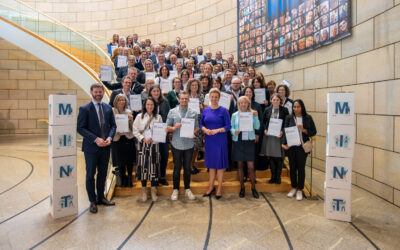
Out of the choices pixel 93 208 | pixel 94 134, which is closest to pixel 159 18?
pixel 94 134

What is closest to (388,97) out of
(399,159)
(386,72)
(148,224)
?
(386,72)

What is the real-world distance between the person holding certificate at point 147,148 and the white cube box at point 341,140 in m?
2.37

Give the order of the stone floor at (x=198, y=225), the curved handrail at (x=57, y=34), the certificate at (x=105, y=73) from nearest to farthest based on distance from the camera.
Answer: the stone floor at (x=198, y=225)
the certificate at (x=105, y=73)
the curved handrail at (x=57, y=34)

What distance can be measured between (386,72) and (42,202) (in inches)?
217

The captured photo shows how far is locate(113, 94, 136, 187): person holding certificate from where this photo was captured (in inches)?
157

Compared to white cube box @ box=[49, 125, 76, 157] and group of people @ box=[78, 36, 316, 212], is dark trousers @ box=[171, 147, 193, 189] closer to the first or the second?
group of people @ box=[78, 36, 316, 212]

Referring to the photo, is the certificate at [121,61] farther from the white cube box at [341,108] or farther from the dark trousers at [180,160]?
the white cube box at [341,108]

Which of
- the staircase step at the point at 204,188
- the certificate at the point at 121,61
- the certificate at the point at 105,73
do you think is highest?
the certificate at the point at 121,61

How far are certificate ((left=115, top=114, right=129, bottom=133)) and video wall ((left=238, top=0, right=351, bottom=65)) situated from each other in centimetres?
403

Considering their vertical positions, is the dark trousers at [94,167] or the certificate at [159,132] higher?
the certificate at [159,132]

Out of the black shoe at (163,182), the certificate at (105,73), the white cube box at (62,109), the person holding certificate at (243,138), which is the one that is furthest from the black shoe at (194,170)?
the certificate at (105,73)

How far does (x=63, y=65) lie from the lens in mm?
8234

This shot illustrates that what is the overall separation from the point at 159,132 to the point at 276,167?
2.11m

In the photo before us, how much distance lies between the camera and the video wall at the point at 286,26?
4.91m
